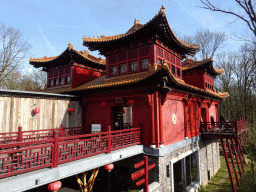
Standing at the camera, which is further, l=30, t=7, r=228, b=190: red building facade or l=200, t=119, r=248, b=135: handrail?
l=200, t=119, r=248, b=135: handrail

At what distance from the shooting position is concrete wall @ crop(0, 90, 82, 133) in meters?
7.33

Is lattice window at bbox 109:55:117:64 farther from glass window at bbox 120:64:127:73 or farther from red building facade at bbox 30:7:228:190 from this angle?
glass window at bbox 120:64:127:73

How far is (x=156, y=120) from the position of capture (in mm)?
7887

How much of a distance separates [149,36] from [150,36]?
64 mm

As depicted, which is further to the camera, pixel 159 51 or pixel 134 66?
pixel 134 66

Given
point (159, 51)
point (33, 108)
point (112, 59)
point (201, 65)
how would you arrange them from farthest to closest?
point (201, 65), point (112, 59), point (159, 51), point (33, 108)

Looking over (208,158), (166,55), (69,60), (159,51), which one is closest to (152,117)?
(159,51)

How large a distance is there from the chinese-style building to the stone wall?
0.05 meters

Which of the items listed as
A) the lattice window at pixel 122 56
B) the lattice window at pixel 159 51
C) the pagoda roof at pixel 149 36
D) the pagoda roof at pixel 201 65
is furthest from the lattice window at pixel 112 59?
the pagoda roof at pixel 201 65

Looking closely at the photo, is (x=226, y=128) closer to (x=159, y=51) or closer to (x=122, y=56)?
(x=159, y=51)

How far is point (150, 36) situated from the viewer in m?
8.99

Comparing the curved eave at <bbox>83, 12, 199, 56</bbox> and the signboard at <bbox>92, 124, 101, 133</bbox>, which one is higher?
the curved eave at <bbox>83, 12, 199, 56</bbox>

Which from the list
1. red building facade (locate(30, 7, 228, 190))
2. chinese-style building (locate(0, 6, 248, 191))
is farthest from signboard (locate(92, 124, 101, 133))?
red building facade (locate(30, 7, 228, 190))

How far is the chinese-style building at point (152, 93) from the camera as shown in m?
7.92
